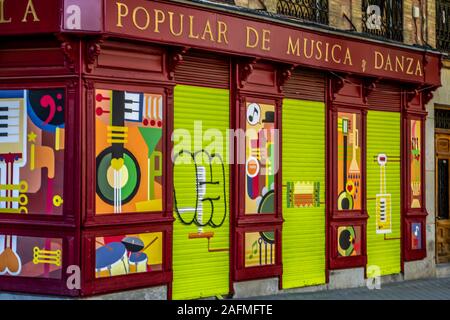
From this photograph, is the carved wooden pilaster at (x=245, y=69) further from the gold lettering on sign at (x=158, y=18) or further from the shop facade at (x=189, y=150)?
the gold lettering on sign at (x=158, y=18)

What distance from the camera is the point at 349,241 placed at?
15.1 meters

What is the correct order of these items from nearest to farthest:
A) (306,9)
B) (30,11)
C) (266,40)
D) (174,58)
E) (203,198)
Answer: (30,11) → (174,58) → (203,198) → (266,40) → (306,9)

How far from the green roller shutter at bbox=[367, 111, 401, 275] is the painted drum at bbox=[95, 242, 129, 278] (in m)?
5.88

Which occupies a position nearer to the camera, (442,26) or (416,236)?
(416,236)

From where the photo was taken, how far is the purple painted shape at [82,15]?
10.5m

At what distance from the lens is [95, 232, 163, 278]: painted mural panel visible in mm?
10852

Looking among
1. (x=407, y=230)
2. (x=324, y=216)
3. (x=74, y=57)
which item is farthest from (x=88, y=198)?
(x=407, y=230)

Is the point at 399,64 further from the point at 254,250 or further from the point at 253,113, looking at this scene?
the point at 254,250

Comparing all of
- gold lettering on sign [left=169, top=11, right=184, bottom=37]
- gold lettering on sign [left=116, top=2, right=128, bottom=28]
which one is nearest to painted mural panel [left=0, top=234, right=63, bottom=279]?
gold lettering on sign [left=116, top=2, right=128, bottom=28]

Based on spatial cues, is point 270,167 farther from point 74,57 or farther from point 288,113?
point 74,57

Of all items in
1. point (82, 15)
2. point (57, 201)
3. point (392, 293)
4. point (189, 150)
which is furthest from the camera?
point (392, 293)

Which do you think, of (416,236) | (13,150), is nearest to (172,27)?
(13,150)

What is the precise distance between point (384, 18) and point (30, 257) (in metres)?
8.61

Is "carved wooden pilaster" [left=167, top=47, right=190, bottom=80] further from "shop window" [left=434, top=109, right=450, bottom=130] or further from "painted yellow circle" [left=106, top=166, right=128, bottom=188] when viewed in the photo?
"shop window" [left=434, top=109, right=450, bottom=130]
